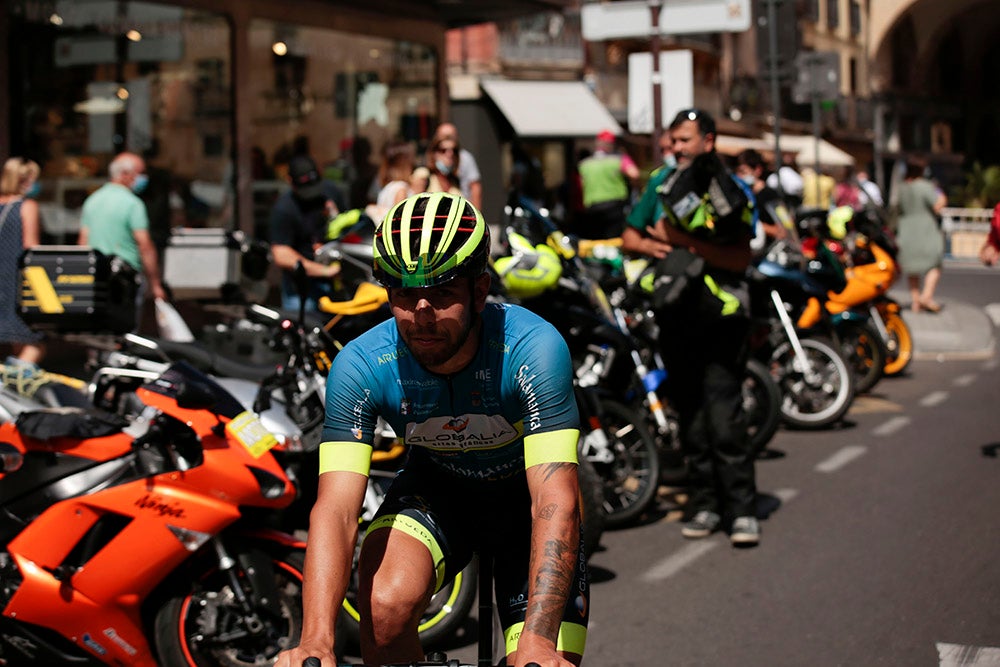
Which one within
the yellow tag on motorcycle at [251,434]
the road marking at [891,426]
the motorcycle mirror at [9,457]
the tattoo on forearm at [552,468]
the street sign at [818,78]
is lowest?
the road marking at [891,426]

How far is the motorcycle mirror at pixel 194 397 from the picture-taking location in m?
5.00

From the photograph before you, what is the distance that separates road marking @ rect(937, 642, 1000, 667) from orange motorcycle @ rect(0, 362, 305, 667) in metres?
2.38

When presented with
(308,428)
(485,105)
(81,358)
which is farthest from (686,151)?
(485,105)

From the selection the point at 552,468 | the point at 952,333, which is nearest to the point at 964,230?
the point at 952,333

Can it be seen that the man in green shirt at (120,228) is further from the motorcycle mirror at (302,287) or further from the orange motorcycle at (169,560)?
the orange motorcycle at (169,560)

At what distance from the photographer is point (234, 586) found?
15.8 ft

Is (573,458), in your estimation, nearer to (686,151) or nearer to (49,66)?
(686,151)

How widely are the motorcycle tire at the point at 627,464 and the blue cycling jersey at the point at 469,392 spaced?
403 cm

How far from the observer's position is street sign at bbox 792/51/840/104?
19.2 m

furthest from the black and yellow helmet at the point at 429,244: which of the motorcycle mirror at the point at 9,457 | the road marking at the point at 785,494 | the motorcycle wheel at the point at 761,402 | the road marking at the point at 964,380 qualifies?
the road marking at the point at 964,380

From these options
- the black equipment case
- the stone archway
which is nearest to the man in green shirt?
the black equipment case

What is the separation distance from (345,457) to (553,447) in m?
0.48

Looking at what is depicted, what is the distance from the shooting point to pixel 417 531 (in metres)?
3.54

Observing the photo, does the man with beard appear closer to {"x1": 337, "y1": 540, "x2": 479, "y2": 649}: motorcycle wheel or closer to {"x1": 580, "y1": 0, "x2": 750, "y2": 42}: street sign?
{"x1": 580, "y1": 0, "x2": 750, "y2": 42}: street sign
